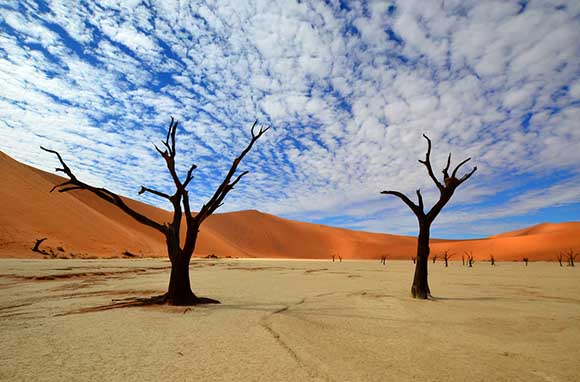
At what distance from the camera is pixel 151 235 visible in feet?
142

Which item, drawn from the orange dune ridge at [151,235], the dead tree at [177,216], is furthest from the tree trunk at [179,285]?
the orange dune ridge at [151,235]

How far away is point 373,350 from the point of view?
3.17 meters

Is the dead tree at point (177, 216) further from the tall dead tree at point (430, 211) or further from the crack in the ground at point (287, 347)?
the tall dead tree at point (430, 211)

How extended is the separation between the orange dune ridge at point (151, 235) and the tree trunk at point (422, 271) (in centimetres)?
2355

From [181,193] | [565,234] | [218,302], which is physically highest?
[565,234]

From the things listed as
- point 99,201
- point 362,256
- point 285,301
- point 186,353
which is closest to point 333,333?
point 186,353

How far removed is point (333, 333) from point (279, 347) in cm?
92

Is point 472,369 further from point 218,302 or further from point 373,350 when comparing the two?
point 218,302

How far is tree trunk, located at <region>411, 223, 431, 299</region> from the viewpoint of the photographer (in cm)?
707

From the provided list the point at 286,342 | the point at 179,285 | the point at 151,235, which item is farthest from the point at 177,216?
the point at 151,235

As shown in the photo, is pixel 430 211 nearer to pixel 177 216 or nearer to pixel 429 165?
pixel 429 165

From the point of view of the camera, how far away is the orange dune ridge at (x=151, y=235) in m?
25.1

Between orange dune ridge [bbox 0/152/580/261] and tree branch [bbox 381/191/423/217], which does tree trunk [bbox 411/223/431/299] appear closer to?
tree branch [bbox 381/191/423/217]

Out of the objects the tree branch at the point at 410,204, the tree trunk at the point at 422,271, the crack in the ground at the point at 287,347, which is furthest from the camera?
the tree branch at the point at 410,204
